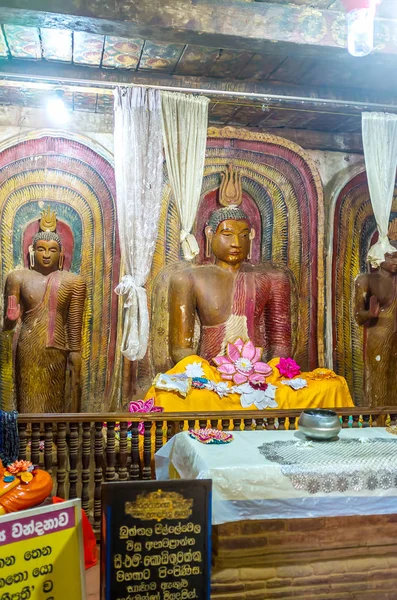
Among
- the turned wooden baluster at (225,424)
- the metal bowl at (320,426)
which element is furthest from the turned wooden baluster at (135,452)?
the metal bowl at (320,426)

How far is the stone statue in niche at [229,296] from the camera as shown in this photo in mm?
5832

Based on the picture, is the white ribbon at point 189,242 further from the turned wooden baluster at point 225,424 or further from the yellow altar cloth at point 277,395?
the turned wooden baluster at point 225,424

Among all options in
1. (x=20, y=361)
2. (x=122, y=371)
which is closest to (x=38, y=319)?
(x=20, y=361)

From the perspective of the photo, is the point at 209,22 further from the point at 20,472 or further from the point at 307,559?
the point at 307,559

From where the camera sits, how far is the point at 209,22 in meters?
3.94

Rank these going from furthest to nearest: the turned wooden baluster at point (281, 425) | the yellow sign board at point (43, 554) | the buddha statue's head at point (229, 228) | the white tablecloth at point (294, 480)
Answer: the buddha statue's head at point (229, 228) → the turned wooden baluster at point (281, 425) → the white tablecloth at point (294, 480) → the yellow sign board at point (43, 554)

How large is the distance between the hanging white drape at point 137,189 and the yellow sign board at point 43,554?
8.17ft

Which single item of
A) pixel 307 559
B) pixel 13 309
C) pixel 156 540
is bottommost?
pixel 307 559

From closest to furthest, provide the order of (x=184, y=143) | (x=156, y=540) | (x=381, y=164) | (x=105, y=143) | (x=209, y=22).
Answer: (x=156, y=540) → (x=209, y=22) → (x=184, y=143) → (x=381, y=164) → (x=105, y=143)

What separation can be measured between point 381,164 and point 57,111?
3328mm

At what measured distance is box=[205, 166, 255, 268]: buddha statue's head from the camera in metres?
6.02

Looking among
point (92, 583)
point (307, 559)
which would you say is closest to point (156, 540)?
point (307, 559)

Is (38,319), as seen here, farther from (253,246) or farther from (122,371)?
(253,246)

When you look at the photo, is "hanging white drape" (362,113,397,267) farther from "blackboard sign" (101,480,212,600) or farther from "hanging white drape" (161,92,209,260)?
"blackboard sign" (101,480,212,600)
